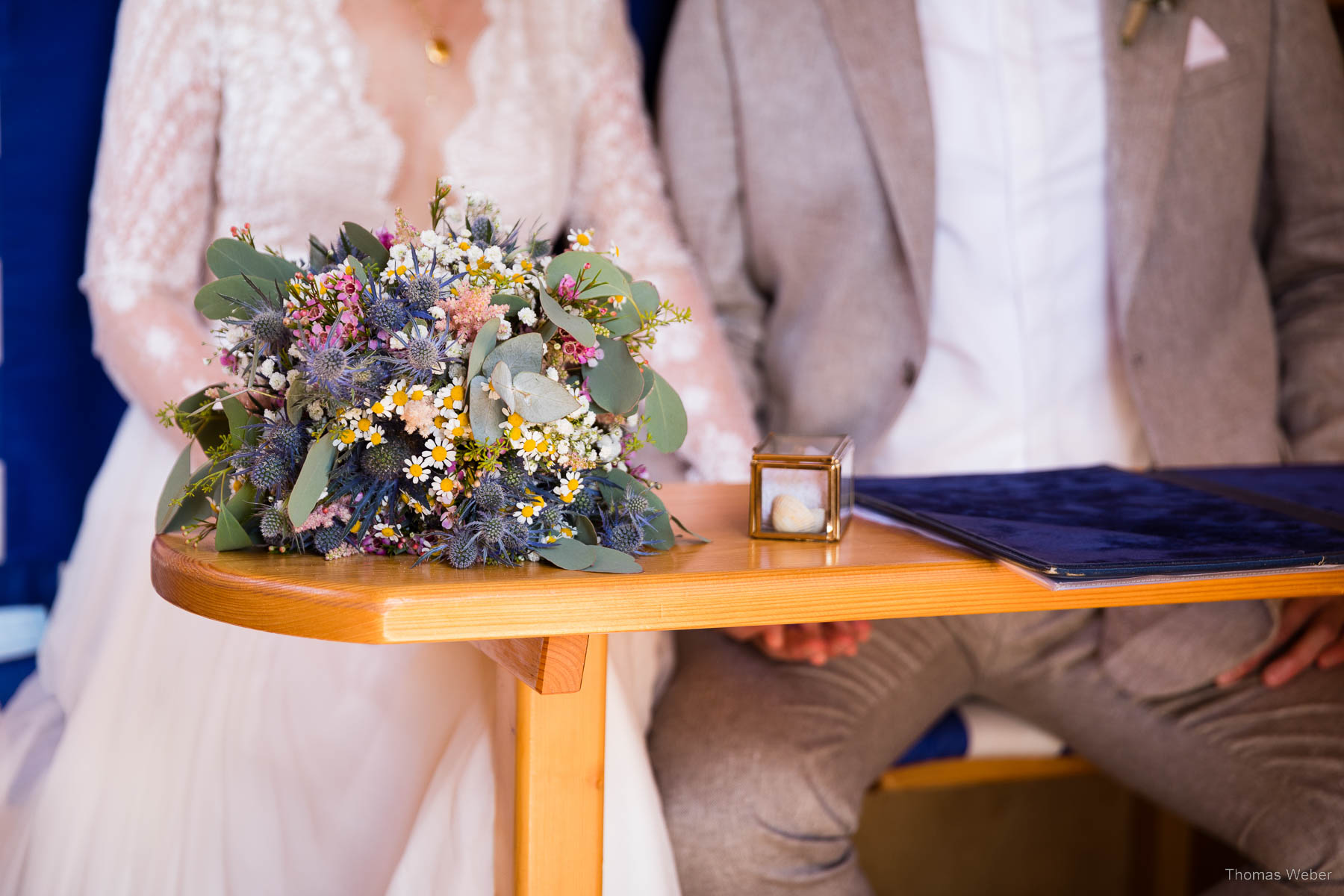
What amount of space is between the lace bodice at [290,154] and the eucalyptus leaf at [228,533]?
1.81 feet

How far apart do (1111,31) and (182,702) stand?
153 cm

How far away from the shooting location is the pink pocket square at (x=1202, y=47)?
62.9 inches

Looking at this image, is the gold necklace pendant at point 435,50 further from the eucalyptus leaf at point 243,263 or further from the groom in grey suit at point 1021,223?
the eucalyptus leaf at point 243,263

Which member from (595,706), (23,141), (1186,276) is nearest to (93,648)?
(23,141)

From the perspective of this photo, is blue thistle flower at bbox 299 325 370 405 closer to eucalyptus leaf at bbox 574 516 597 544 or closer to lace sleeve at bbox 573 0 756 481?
eucalyptus leaf at bbox 574 516 597 544

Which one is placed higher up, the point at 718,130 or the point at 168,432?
the point at 718,130

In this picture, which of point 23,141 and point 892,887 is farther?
point 892,887

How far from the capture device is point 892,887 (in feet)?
5.95

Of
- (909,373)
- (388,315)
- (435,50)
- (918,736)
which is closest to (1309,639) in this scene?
(918,736)

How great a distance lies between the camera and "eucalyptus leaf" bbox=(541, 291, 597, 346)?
71 centimetres

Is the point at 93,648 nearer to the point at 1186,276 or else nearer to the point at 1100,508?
the point at 1100,508

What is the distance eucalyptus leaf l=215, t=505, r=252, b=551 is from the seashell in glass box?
374 mm

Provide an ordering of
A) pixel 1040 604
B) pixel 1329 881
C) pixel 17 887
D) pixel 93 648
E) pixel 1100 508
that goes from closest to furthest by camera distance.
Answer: pixel 1040 604
pixel 1100 508
pixel 17 887
pixel 1329 881
pixel 93 648

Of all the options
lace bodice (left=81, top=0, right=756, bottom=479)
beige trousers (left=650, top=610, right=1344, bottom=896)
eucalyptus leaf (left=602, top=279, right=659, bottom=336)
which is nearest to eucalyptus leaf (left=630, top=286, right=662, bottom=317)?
eucalyptus leaf (left=602, top=279, right=659, bottom=336)
